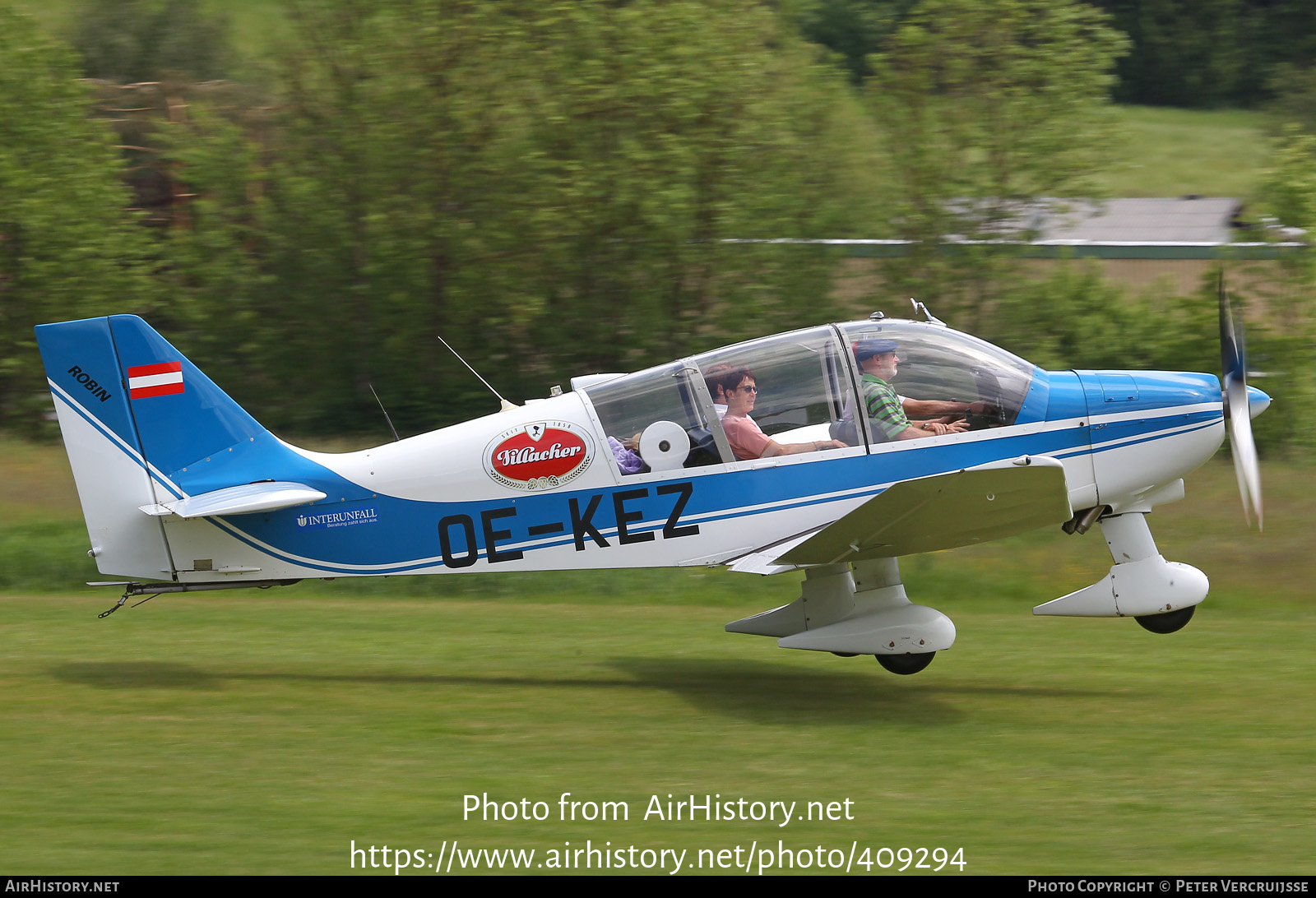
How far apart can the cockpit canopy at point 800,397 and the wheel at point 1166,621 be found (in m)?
1.56

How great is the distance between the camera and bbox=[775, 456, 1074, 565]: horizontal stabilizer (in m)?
6.30

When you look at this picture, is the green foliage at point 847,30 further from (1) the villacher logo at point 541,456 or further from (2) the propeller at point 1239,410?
(1) the villacher logo at point 541,456

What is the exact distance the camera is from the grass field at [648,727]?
5.15 meters

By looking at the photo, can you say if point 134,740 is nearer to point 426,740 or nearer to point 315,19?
point 426,740

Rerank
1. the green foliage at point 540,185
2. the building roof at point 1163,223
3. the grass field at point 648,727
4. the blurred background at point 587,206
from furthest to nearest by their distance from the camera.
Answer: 1. the building roof at point 1163,223
2. the blurred background at point 587,206
3. the green foliage at point 540,185
4. the grass field at point 648,727

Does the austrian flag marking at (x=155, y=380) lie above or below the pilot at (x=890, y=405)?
above

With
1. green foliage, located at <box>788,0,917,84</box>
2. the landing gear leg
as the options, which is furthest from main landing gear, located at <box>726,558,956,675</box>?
green foliage, located at <box>788,0,917,84</box>

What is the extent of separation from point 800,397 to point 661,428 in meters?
0.83

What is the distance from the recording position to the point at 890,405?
725 cm

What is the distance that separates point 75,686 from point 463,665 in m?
2.39

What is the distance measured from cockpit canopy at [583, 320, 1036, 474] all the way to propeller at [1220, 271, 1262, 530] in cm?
122

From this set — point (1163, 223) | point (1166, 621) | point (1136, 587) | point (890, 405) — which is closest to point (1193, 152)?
point (1163, 223)

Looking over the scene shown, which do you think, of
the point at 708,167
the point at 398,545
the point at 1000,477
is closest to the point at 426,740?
the point at 398,545

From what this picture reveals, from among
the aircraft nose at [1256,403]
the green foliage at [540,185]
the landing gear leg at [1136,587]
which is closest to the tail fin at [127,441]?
the landing gear leg at [1136,587]
